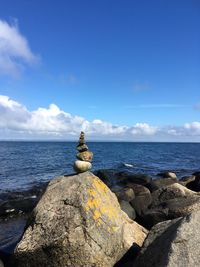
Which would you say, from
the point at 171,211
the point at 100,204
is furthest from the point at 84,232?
the point at 171,211

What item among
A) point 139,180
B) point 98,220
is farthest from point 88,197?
point 139,180

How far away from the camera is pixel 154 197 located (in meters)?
18.2

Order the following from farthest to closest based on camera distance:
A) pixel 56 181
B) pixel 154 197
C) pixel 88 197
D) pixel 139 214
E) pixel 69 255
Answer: pixel 154 197, pixel 139 214, pixel 56 181, pixel 88 197, pixel 69 255

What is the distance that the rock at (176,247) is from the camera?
768 cm

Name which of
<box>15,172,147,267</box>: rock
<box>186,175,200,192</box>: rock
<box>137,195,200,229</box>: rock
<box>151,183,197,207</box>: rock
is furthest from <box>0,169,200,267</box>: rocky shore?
<box>186,175,200,192</box>: rock

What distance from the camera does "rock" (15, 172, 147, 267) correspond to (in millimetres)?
9805

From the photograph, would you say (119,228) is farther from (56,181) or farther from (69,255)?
(56,181)

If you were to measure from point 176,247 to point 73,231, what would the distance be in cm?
321

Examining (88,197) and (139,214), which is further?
(139,214)

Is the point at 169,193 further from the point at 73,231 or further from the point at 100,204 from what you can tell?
the point at 73,231

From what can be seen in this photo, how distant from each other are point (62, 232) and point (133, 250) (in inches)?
91.4

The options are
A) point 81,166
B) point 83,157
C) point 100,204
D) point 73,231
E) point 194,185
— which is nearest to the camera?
point 73,231

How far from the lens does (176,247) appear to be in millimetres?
7820

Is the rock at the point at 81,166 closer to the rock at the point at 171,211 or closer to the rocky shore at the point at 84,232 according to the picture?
→ the rocky shore at the point at 84,232
